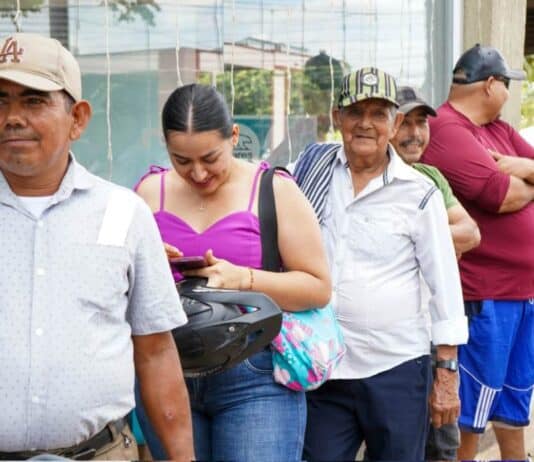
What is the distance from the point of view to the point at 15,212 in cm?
239

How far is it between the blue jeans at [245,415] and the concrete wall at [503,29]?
4.06m

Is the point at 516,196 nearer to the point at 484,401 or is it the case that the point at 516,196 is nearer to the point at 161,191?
the point at 484,401

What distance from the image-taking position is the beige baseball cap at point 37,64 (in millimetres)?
2385

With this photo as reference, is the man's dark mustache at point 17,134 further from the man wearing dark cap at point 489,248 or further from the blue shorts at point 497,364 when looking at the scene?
the blue shorts at point 497,364

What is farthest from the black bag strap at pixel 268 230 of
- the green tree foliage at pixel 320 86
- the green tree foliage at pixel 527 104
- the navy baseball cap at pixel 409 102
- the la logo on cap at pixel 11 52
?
the green tree foliage at pixel 527 104

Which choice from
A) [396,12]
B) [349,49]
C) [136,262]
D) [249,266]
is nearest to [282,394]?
[249,266]

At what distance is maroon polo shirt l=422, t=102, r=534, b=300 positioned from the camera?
4.64m

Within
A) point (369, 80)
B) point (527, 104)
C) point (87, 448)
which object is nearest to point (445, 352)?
point (369, 80)

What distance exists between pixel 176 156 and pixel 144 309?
64 cm

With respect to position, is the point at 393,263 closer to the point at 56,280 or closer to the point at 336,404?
the point at 336,404

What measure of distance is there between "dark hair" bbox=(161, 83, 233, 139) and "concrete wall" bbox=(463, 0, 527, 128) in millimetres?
3880

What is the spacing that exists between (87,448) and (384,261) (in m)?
1.43

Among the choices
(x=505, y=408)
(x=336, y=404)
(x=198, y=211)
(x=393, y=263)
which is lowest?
(x=505, y=408)

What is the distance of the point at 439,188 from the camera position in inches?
164
